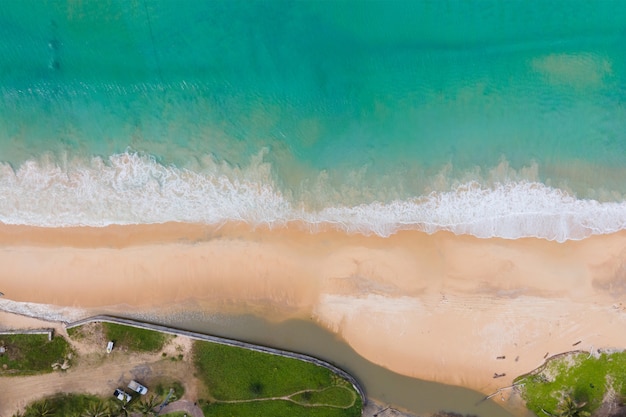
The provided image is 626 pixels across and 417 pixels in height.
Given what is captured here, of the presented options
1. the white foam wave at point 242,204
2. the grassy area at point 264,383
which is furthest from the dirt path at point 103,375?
the white foam wave at point 242,204

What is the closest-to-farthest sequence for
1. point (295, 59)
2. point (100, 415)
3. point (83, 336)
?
point (100, 415) < point (83, 336) < point (295, 59)

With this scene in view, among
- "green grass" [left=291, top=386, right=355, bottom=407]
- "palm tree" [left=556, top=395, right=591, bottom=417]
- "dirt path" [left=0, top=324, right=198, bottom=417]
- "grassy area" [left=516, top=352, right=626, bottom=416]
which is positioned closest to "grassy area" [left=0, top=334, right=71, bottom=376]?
"dirt path" [left=0, top=324, right=198, bottom=417]

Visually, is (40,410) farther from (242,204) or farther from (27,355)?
(242,204)

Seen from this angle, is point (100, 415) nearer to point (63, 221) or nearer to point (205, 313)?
point (205, 313)

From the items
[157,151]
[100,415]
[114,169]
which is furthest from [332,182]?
[100,415]

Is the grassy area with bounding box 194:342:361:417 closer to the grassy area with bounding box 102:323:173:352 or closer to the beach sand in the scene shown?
the grassy area with bounding box 102:323:173:352

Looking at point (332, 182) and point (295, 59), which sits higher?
point (295, 59)
